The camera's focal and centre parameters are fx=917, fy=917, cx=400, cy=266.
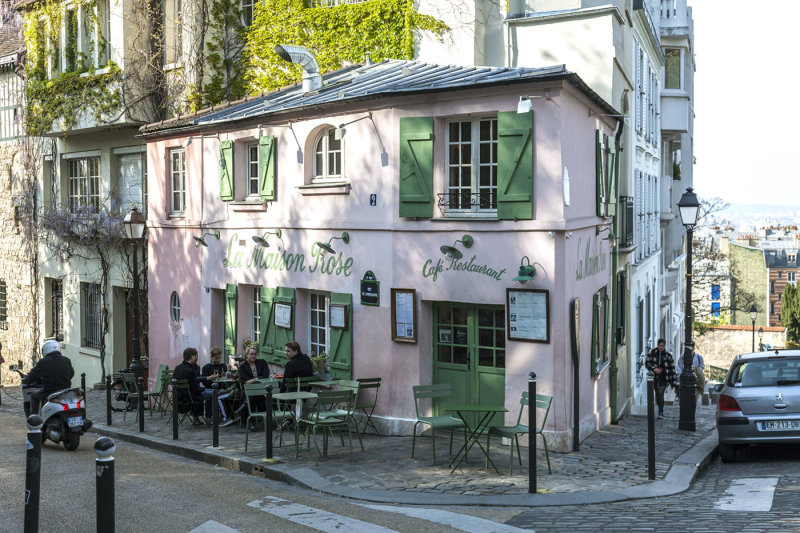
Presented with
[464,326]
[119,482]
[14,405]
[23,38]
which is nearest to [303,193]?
[464,326]

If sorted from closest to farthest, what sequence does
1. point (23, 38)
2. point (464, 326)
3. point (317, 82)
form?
point (464, 326) < point (317, 82) < point (23, 38)

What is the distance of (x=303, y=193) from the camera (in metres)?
15.4

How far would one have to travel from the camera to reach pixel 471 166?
13219mm

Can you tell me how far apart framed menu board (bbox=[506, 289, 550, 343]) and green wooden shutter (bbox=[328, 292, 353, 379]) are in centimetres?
287

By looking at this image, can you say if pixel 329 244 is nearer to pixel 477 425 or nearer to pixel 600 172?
pixel 600 172

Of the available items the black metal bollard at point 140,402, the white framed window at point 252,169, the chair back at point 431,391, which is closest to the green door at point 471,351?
the chair back at point 431,391

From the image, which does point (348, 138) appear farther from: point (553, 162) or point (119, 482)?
point (119, 482)

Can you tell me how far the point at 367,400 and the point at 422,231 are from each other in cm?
277

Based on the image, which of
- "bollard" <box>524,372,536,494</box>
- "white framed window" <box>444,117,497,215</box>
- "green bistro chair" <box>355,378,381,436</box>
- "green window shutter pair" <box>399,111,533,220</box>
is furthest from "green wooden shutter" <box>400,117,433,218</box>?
"bollard" <box>524,372,536,494</box>

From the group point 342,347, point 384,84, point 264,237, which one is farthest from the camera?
point 264,237

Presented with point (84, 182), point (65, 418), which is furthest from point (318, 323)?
point (84, 182)

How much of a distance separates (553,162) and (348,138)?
3647 millimetres

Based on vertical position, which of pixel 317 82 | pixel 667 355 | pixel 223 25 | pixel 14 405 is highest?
pixel 223 25

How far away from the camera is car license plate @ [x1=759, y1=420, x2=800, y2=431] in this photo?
479 inches
